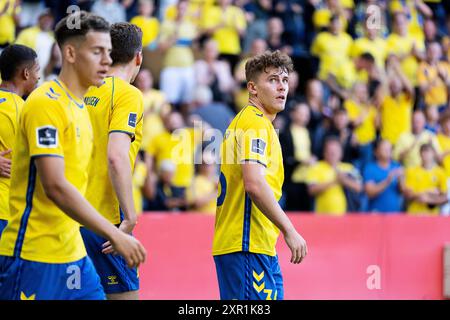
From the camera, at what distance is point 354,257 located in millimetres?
10867

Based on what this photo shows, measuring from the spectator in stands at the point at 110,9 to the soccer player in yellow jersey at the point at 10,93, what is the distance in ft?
→ 22.4

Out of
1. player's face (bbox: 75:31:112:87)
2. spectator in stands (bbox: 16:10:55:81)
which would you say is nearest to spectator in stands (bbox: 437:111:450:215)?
spectator in stands (bbox: 16:10:55:81)

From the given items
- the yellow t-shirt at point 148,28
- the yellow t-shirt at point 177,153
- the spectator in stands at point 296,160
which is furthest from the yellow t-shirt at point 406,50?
the yellow t-shirt at point 177,153

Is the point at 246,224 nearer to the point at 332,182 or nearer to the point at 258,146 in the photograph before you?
the point at 258,146

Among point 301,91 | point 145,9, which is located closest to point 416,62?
point 301,91

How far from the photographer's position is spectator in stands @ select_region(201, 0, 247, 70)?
14188 millimetres

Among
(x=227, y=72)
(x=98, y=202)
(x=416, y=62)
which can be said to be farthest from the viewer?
(x=416, y=62)

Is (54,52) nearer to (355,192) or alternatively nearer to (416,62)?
(355,192)

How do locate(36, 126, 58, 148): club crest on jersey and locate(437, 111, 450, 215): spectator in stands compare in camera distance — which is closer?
locate(36, 126, 58, 148): club crest on jersey

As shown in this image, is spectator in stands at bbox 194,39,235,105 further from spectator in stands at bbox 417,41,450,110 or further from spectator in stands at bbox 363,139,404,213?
spectator in stands at bbox 417,41,450,110

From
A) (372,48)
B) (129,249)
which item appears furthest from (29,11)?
(129,249)

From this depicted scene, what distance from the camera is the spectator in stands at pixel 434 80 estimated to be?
48.8 feet

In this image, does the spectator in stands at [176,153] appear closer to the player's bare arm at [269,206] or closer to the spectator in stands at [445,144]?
the spectator in stands at [445,144]
